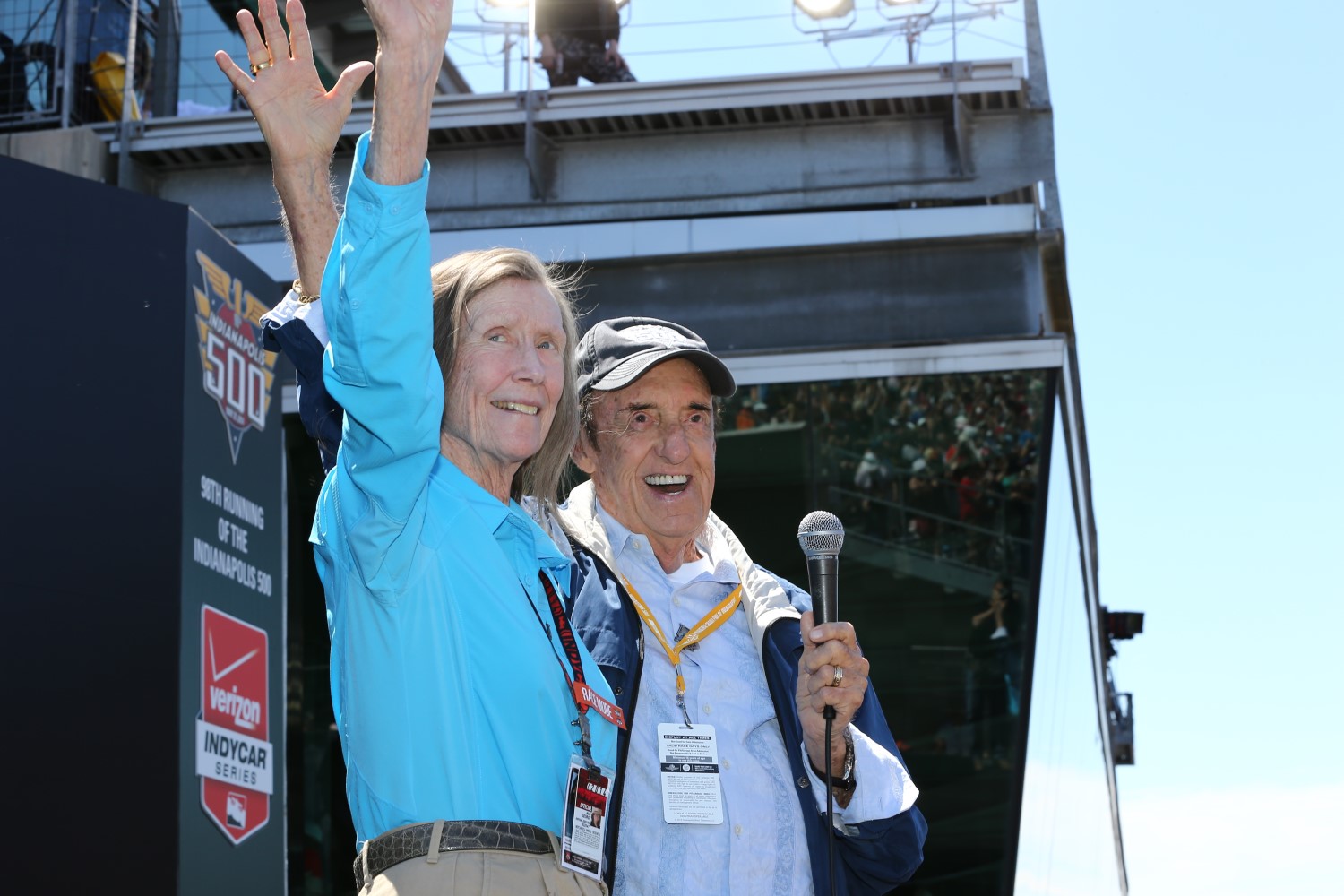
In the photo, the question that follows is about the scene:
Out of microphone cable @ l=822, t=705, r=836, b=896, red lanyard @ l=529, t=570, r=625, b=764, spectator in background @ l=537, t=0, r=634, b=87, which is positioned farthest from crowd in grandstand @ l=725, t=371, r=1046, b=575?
red lanyard @ l=529, t=570, r=625, b=764

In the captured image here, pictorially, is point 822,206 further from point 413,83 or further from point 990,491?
Result: point 413,83

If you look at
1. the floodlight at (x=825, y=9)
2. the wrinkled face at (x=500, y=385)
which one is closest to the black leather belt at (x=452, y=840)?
the wrinkled face at (x=500, y=385)

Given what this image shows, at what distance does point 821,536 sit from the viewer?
268cm

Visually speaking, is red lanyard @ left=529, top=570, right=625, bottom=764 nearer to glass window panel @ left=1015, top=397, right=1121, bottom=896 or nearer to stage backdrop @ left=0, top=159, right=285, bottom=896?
stage backdrop @ left=0, top=159, right=285, bottom=896

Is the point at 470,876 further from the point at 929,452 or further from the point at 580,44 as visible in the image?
the point at 580,44

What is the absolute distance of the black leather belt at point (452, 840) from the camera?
6.52ft

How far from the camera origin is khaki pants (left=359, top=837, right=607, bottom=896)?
1.95 meters

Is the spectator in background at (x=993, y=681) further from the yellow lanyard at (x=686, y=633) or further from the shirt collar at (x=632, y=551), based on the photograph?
the yellow lanyard at (x=686, y=633)

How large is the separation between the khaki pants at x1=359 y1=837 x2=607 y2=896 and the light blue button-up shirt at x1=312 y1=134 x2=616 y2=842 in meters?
0.06

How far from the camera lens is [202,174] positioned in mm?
11602

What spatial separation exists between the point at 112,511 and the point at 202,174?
6747 mm

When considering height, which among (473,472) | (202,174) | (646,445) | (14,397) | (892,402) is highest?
(202,174)

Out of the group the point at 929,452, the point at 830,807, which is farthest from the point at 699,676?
the point at 929,452

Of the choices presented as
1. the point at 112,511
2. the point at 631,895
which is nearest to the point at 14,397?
the point at 112,511
